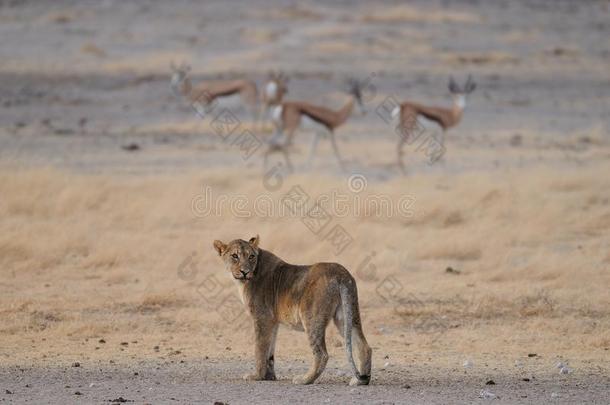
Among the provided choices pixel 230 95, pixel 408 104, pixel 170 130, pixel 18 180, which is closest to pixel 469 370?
pixel 18 180

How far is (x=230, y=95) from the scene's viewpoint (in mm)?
23688

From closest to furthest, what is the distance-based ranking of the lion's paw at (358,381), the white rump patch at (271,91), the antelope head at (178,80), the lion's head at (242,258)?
the lion's paw at (358,381), the lion's head at (242,258), the white rump patch at (271,91), the antelope head at (178,80)

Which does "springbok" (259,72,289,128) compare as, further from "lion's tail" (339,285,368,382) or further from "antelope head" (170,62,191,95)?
"lion's tail" (339,285,368,382)

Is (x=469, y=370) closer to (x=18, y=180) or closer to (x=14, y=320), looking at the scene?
(x=14, y=320)

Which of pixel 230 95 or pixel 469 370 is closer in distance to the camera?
pixel 469 370

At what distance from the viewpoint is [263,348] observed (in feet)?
23.9

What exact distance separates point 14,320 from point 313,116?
1067 centimetres

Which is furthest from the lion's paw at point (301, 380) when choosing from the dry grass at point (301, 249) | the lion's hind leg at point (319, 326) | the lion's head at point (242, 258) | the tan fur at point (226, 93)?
the tan fur at point (226, 93)

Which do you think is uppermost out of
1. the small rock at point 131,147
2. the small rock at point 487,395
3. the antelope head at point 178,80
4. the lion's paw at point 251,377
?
the antelope head at point 178,80

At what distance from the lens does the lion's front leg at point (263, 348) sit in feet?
23.9

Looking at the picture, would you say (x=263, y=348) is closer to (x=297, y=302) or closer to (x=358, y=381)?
(x=297, y=302)

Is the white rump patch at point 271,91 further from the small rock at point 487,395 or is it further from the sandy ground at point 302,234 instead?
the small rock at point 487,395

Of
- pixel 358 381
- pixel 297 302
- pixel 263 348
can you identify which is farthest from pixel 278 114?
pixel 358 381

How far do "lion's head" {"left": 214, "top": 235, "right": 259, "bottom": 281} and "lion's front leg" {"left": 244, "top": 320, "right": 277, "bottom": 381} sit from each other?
34cm
